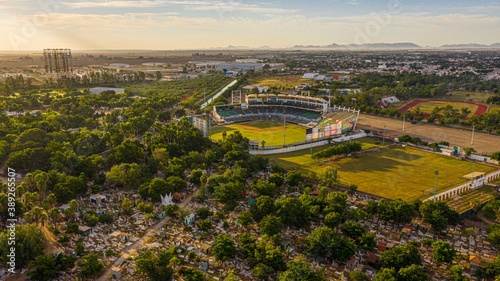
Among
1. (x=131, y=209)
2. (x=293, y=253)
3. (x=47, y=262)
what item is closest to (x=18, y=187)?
(x=131, y=209)

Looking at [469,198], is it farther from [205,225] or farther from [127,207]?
[127,207]

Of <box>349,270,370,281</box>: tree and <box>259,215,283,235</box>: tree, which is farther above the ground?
<box>259,215,283,235</box>: tree

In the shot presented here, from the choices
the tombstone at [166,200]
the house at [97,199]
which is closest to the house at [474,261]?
the tombstone at [166,200]

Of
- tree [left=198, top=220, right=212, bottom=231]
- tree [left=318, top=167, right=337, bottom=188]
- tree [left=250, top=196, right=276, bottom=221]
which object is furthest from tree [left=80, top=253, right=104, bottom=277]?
tree [left=318, top=167, right=337, bottom=188]

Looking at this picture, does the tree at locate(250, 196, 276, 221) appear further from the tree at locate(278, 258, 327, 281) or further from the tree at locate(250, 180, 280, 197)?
the tree at locate(278, 258, 327, 281)

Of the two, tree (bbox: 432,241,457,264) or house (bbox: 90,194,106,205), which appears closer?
tree (bbox: 432,241,457,264)

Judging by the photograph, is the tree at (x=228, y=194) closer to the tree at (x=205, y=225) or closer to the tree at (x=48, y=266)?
the tree at (x=205, y=225)

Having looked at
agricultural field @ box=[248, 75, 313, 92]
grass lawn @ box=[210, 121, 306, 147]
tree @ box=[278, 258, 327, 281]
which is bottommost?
tree @ box=[278, 258, 327, 281]
